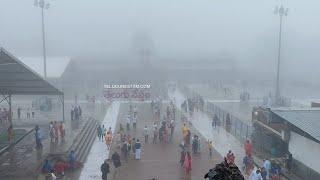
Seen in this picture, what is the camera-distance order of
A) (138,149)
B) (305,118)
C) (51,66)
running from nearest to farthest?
(305,118) → (138,149) → (51,66)

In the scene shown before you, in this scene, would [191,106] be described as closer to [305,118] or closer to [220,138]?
[220,138]

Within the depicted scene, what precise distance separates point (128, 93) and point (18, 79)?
25617mm

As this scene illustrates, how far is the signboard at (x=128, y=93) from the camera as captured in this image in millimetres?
49844

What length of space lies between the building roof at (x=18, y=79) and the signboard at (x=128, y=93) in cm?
1999

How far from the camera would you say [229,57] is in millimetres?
77125

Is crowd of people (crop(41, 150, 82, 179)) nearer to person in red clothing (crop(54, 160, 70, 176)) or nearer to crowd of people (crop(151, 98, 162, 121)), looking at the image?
person in red clothing (crop(54, 160, 70, 176))

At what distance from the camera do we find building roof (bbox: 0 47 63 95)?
20219 mm

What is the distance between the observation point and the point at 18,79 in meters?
25.0

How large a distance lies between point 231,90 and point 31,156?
134 feet

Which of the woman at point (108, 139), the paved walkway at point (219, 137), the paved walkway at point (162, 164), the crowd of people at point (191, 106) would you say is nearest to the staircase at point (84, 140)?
the woman at point (108, 139)

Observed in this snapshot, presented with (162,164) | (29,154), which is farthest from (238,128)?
(29,154)

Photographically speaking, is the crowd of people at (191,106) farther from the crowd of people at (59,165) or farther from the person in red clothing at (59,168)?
the person in red clothing at (59,168)

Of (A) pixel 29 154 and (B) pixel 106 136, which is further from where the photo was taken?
(B) pixel 106 136

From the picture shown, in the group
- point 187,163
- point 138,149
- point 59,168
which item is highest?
point 138,149
